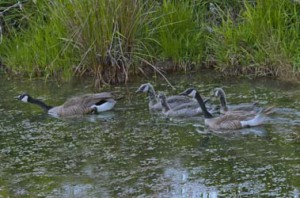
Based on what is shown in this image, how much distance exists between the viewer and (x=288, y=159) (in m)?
8.92

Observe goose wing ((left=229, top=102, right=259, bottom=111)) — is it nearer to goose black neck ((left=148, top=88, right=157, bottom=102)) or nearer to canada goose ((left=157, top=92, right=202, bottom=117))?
canada goose ((left=157, top=92, right=202, bottom=117))

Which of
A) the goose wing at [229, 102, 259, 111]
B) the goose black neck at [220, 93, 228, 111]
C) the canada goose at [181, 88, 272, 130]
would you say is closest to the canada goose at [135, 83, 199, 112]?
the goose black neck at [220, 93, 228, 111]

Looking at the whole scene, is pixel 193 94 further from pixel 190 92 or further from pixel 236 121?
pixel 236 121

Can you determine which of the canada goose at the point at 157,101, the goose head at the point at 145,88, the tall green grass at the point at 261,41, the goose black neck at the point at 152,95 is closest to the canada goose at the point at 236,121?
the canada goose at the point at 157,101

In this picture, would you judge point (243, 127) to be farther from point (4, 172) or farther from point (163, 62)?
point (163, 62)

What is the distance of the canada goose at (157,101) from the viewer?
38.9 ft

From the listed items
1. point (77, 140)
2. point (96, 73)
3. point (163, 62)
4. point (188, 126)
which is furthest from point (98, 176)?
point (163, 62)

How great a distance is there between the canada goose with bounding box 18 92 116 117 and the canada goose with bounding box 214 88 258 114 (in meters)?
1.58

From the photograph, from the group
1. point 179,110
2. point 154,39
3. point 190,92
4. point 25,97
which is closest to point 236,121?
point 179,110

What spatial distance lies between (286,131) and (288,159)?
121cm

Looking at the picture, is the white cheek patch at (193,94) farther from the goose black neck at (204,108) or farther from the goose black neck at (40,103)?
the goose black neck at (40,103)

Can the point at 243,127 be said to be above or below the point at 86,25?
below

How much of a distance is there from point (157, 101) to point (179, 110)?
0.68 metres

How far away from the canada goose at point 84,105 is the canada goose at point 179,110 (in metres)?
0.74
